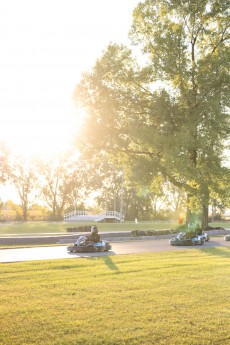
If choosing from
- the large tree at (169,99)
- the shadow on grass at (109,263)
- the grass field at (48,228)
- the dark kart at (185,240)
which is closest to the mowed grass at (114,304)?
the shadow on grass at (109,263)

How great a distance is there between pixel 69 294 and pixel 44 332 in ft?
10.1

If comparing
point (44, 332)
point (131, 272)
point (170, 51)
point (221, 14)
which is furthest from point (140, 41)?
point (44, 332)

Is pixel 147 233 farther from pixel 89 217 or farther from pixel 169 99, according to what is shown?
pixel 89 217

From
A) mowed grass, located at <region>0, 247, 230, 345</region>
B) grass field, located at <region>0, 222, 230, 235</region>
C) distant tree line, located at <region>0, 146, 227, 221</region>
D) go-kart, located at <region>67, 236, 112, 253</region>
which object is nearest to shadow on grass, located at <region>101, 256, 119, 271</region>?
mowed grass, located at <region>0, 247, 230, 345</region>

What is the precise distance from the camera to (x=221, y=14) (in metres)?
34.2

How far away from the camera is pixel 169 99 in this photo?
33031 millimetres

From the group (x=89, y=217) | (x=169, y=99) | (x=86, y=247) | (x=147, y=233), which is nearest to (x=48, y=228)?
(x=147, y=233)

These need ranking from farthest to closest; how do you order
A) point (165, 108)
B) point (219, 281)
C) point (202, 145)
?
point (165, 108)
point (202, 145)
point (219, 281)

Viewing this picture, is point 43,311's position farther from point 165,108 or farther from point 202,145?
point 165,108

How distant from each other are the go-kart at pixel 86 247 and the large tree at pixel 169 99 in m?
9.89

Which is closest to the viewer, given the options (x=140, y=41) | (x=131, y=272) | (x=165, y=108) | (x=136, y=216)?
(x=131, y=272)

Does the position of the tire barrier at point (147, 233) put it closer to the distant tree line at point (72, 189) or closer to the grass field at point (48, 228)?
the grass field at point (48, 228)

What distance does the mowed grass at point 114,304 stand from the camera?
24.6 feet

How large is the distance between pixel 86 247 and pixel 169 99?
1547 cm
